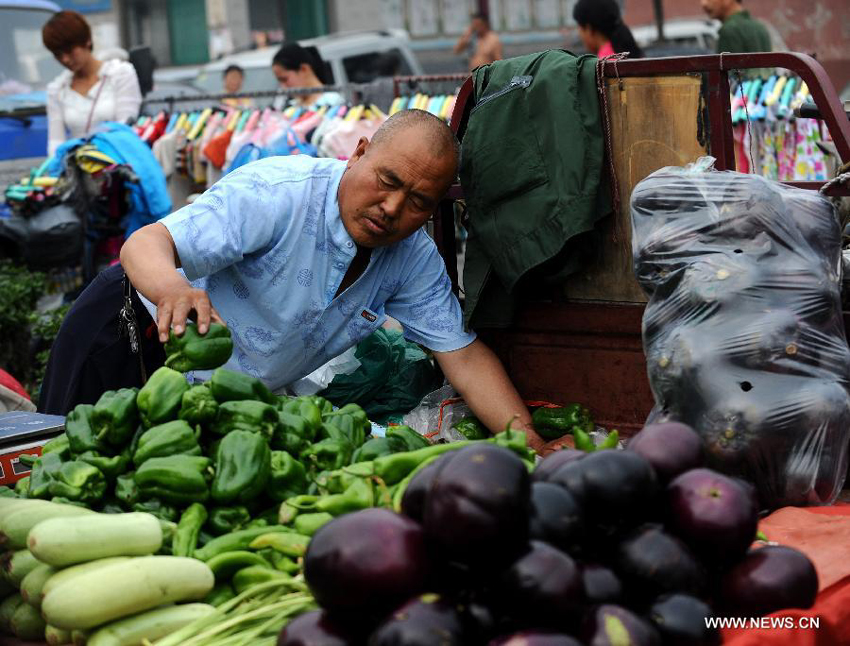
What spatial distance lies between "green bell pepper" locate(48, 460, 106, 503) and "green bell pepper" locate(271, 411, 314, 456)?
40 centimetres

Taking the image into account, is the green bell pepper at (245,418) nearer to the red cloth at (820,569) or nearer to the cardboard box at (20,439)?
the cardboard box at (20,439)

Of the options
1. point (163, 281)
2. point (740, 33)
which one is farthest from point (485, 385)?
point (740, 33)

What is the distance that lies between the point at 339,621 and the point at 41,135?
8969 millimetres

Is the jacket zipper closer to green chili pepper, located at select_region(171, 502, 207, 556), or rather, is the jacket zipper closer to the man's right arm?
the man's right arm

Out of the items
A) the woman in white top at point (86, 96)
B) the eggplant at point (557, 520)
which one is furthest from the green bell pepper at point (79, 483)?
the woman in white top at point (86, 96)

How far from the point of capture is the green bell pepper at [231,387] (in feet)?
8.77

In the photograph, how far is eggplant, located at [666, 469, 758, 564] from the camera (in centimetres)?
188

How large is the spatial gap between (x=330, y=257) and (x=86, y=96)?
5.84m

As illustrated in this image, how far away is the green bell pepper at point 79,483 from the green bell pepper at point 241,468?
262 mm

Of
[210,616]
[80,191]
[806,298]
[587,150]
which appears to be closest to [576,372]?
[587,150]

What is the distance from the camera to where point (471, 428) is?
370 centimetres

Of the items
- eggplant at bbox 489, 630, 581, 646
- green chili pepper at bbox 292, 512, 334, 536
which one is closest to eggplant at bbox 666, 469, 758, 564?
eggplant at bbox 489, 630, 581, 646

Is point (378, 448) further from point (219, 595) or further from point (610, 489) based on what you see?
point (610, 489)

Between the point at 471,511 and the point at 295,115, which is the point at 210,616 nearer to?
the point at 471,511
